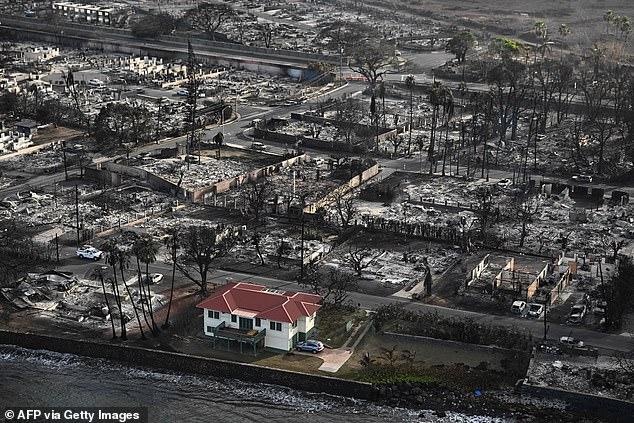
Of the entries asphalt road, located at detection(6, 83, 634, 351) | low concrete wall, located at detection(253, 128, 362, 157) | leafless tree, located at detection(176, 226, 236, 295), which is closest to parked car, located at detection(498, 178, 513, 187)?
asphalt road, located at detection(6, 83, 634, 351)

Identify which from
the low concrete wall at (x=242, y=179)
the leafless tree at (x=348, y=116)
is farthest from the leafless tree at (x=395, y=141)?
the low concrete wall at (x=242, y=179)

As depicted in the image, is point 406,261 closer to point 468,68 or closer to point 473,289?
point 473,289

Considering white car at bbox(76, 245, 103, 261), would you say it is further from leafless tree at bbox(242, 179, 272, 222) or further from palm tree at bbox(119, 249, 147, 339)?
leafless tree at bbox(242, 179, 272, 222)

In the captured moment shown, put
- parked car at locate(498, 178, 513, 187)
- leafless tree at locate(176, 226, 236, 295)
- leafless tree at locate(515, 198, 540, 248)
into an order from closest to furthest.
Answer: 1. leafless tree at locate(176, 226, 236, 295)
2. leafless tree at locate(515, 198, 540, 248)
3. parked car at locate(498, 178, 513, 187)

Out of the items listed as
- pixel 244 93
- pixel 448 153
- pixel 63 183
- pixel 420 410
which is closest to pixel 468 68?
pixel 244 93

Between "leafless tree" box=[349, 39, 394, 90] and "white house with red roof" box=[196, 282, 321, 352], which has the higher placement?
"leafless tree" box=[349, 39, 394, 90]

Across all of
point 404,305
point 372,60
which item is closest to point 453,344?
point 404,305
